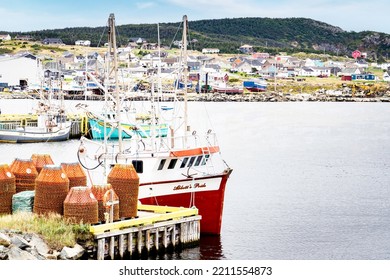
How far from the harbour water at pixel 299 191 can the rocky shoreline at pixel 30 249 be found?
2867 mm

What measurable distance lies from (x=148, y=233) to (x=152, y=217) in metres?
0.29

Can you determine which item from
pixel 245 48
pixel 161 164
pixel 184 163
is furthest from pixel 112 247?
pixel 245 48

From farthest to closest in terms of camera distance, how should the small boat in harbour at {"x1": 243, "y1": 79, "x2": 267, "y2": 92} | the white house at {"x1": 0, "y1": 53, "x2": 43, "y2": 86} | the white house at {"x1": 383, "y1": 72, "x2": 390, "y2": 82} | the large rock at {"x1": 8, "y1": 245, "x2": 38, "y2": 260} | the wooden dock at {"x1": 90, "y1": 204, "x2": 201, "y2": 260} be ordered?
1. the white house at {"x1": 383, "y1": 72, "x2": 390, "y2": 82}
2. the small boat in harbour at {"x1": 243, "y1": 79, "x2": 267, "y2": 92}
3. the white house at {"x1": 0, "y1": 53, "x2": 43, "y2": 86}
4. the wooden dock at {"x1": 90, "y1": 204, "x2": 201, "y2": 260}
5. the large rock at {"x1": 8, "y1": 245, "x2": 38, "y2": 260}

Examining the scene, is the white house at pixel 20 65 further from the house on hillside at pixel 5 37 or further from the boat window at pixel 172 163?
the boat window at pixel 172 163

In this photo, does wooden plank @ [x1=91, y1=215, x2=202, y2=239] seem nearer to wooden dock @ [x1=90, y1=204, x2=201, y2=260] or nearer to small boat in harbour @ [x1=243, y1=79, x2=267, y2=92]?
wooden dock @ [x1=90, y1=204, x2=201, y2=260]

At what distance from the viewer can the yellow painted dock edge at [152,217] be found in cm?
1403

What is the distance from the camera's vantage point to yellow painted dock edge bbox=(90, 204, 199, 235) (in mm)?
14031

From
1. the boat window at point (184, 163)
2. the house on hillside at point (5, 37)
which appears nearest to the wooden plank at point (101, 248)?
the boat window at point (184, 163)

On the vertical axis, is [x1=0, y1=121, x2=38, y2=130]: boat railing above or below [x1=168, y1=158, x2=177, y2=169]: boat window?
below

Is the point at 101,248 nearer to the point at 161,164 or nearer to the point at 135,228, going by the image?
the point at 135,228

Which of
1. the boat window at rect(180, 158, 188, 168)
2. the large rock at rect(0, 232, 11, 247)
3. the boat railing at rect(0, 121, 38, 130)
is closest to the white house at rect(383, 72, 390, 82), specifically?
the boat railing at rect(0, 121, 38, 130)

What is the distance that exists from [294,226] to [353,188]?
7587mm

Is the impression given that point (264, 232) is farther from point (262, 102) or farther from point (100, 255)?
point (262, 102)

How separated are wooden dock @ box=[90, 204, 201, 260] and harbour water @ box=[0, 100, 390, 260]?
368mm
